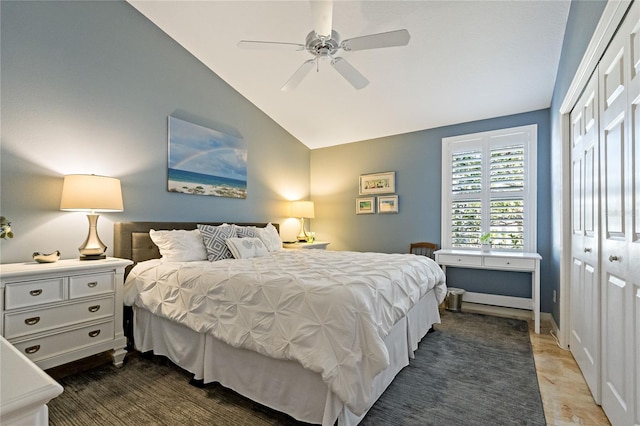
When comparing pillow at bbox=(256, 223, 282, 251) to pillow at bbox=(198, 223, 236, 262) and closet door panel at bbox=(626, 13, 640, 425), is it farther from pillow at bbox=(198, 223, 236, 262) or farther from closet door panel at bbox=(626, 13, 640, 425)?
closet door panel at bbox=(626, 13, 640, 425)

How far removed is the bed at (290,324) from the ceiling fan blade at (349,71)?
5.43 ft

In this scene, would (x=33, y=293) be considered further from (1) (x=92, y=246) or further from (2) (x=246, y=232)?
(2) (x=246, y=232)

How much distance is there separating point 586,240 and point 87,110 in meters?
4.31

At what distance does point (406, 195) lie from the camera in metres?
4.75

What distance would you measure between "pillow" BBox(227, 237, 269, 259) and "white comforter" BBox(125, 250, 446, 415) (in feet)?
1.79

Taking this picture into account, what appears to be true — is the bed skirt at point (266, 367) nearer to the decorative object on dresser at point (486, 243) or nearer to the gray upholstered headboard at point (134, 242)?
the gray upholstered headboard at point (134, 242)

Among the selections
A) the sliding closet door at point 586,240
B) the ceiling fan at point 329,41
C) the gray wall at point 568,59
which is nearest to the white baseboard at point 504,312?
the gray wall at point 568,59

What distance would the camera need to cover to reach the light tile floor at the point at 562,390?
1.82m

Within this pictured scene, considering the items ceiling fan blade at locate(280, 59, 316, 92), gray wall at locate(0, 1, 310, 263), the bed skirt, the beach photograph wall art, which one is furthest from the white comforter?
ceiling fan blade at locate(280, 59, 316, 92)

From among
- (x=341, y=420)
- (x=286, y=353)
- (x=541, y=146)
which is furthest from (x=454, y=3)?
(x=341, y=420)

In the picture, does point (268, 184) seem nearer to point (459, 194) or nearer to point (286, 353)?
point (459, 194)

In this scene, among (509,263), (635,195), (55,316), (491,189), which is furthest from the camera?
(491,189)

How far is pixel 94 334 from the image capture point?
2367mm

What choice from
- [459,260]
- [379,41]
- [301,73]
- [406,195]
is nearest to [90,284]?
[301,73]
